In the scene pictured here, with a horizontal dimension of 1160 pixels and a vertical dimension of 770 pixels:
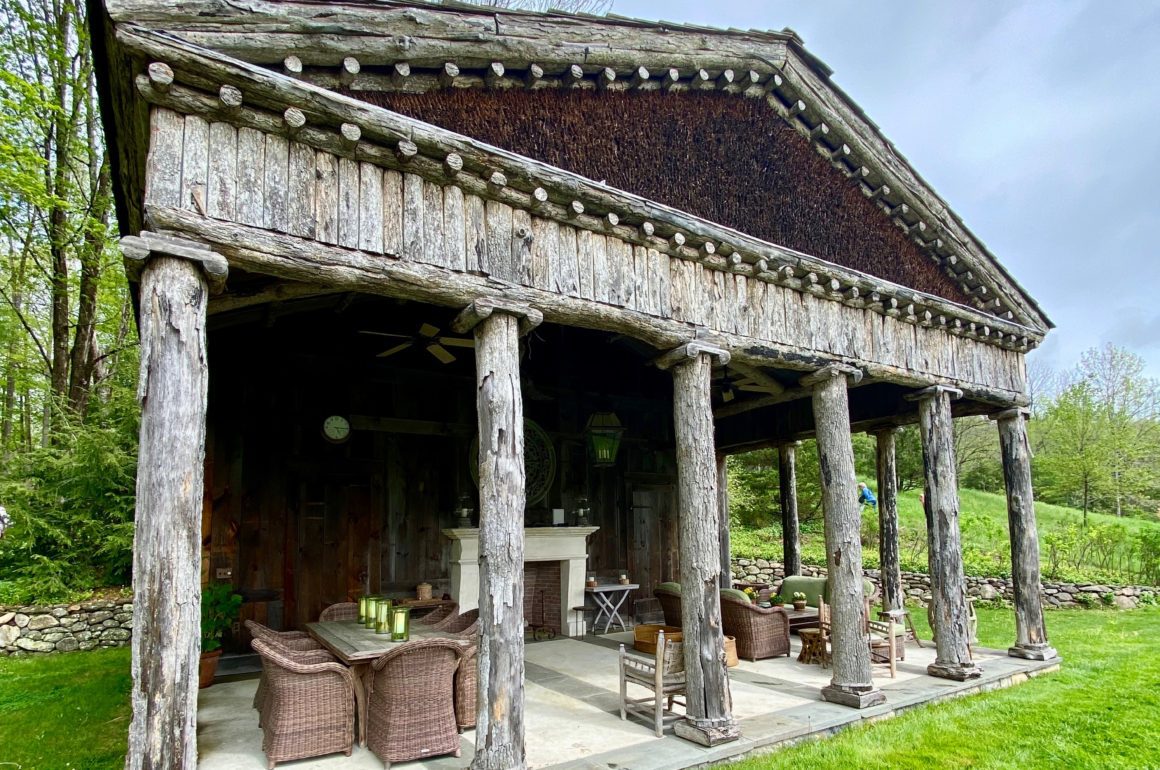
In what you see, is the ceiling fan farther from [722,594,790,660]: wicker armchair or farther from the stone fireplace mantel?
[722,594,790,660]: wicker armchair

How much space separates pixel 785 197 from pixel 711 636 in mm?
→ 4242

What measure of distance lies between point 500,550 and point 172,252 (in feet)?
8.20

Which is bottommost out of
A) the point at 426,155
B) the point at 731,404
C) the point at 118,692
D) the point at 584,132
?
the point at 118,692

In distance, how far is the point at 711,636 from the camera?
17.4ft

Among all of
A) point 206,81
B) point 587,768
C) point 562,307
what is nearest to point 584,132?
point 562,307

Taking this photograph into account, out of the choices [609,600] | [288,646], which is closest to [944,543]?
[609,600]

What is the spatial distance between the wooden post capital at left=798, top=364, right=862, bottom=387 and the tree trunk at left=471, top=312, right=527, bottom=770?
3.52 metres

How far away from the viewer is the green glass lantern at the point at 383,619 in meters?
5.64

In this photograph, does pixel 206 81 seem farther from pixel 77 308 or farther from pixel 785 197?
pixel 77 308

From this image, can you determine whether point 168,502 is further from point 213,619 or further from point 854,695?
point 854,695

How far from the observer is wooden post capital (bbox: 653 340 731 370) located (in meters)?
5.61

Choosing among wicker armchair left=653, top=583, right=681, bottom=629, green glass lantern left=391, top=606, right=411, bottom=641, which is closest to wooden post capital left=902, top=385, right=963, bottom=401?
wicker armchair left=653, top=583, right=681, bottom=629

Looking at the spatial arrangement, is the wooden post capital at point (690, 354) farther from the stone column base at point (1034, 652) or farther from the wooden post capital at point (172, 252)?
the stone column base at point (1034, 652)

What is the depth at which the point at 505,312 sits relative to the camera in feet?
15.2
